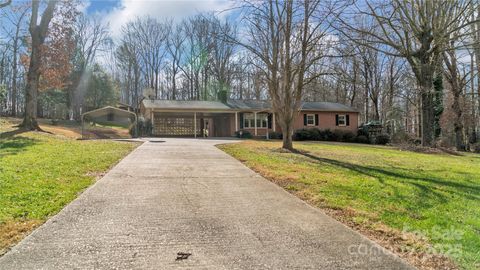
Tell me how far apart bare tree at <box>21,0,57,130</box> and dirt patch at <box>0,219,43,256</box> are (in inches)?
664

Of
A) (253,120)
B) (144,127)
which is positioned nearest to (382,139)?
(253,120)

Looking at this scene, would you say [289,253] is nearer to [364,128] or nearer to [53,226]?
[53,226]

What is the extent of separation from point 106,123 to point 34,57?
22.7 meters

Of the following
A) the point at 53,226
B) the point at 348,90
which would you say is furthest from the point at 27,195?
the point at 348,90

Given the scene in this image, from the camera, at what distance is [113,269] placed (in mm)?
3004

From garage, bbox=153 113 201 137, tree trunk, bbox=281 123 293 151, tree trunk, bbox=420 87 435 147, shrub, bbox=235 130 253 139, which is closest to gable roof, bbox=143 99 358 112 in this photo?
garage, bbox=153 113 201 137

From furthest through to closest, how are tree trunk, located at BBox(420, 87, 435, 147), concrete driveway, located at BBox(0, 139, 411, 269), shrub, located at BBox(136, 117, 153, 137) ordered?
shrub, located at BBox(136, 117, 153, 137) < tree trunk, located at BBox(420, 87, 435, 147) < concrete driveway, located at BBox(0, 139, 411, 269)

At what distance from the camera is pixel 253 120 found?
1161 inches

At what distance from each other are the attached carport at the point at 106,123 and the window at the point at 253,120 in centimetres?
950

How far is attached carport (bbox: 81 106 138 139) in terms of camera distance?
24438 millimetres

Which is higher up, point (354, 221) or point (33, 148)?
point (33, 148)

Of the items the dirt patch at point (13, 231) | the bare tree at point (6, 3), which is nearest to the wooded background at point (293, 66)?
the bare tree at point (6, 3)

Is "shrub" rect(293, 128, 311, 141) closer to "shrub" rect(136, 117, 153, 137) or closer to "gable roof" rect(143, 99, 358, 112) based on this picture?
"gable roof" rect(143, 99, 358, 112)

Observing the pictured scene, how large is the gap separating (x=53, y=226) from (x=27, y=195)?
5.78ft
